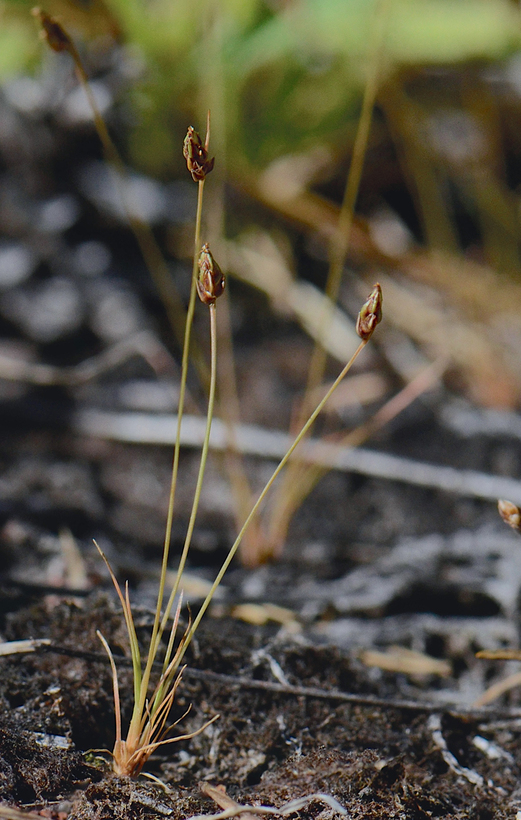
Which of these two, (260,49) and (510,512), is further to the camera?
(260,49)

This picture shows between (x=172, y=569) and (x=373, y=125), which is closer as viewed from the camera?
(x=172, y=569)

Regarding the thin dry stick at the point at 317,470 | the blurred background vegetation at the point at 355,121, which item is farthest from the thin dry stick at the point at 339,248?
the blurred background vegetation at the point at 355,121

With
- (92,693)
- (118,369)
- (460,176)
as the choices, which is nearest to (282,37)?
(460,176)

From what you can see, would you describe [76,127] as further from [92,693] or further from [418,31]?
[92,693]

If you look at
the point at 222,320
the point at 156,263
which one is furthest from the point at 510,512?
the point at 156,263

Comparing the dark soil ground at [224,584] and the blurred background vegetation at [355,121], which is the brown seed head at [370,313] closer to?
the dark soil ground at [224,584]

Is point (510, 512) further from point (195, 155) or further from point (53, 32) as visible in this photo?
point (53, 32)
